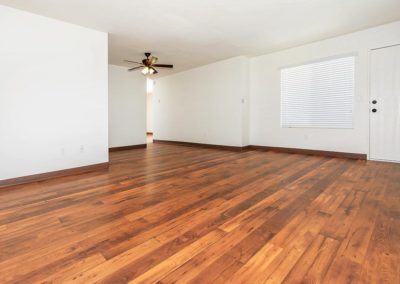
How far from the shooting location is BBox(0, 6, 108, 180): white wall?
3174 millimetres

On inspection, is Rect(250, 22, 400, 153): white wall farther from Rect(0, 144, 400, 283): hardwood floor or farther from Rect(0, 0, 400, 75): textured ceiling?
Rect(0, 144, 400, 283): hardwood floor

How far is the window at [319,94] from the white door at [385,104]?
0.40m

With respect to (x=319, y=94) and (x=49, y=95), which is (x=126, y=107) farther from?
(x=319, y=94)

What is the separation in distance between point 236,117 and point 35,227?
5.20 m

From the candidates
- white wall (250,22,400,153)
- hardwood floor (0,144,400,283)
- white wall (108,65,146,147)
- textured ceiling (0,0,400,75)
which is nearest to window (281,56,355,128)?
white wall (250,22,400,153)

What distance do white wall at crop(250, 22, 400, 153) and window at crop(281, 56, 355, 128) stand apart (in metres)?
0.13

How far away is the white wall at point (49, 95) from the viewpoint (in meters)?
3.17

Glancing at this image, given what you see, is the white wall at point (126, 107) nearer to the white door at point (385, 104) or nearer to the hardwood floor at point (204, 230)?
the hardwood floor at point (204, 230)

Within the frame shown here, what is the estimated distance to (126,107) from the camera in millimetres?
6832

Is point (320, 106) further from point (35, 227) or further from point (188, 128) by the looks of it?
point (35, 227)

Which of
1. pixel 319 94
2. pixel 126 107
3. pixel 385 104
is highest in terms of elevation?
pixel 319 94

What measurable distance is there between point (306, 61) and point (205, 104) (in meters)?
3.09

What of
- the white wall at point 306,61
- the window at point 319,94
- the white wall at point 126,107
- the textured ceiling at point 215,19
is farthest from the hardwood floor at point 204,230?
the white wall at point 126,107

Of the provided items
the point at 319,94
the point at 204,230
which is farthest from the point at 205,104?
the point at 204,230
